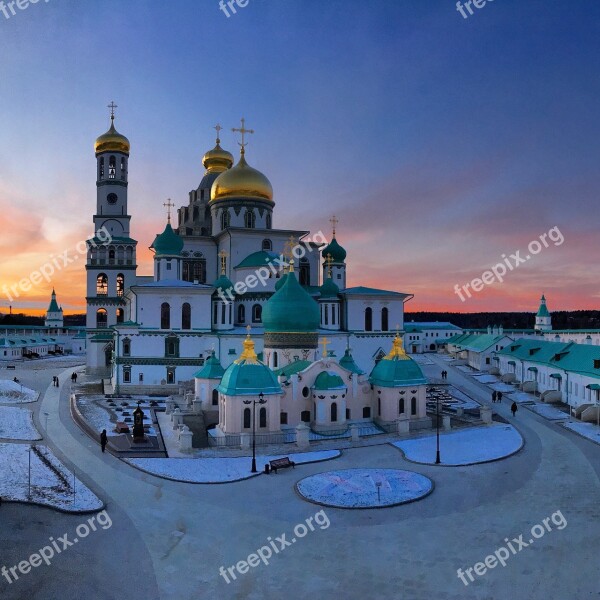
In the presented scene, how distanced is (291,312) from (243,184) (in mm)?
20464

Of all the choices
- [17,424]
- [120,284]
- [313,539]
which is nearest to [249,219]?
[120,284]

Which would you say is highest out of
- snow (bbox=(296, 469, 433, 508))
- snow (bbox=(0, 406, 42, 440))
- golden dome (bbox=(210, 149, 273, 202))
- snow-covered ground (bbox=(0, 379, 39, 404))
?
golden dome (bbox=(210, 149, 273, 202))

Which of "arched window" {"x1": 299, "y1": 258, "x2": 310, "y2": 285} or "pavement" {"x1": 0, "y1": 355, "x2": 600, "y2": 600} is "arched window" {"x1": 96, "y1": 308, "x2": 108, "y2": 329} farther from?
"pavement" {"x1": 0, "y1": 355, "x2": 600, "y2": 600}


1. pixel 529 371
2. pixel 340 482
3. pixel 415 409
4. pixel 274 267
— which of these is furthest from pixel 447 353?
pixel 340 482

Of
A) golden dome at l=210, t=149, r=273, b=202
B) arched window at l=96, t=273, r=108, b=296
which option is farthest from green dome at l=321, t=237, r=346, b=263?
arched window at l=96, t=273, r=108, b=296

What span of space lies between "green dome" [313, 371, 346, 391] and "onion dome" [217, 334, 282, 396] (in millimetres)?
2144

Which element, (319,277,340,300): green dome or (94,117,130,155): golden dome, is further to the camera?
(94,117,130,155): golden dome

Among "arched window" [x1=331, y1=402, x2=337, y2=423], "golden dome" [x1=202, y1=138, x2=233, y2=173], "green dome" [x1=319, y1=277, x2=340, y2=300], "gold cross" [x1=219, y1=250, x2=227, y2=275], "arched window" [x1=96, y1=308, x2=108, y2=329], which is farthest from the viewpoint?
"golden dome" [x1=202, y1=138, x2=233, y2=173]

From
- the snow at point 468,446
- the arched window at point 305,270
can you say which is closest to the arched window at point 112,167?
the arched window at point 305,270

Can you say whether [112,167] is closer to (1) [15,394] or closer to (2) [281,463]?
(1) [15,394]

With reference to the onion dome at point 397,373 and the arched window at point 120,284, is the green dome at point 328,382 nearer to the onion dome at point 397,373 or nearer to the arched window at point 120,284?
the onion dome at point 397,373

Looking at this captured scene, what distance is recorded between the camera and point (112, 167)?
50.3 metres

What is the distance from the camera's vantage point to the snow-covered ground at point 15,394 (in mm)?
35031

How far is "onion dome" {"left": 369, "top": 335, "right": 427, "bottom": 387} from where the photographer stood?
93.9ft
